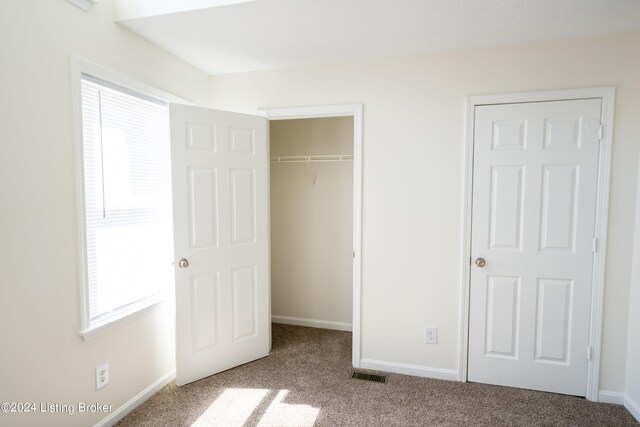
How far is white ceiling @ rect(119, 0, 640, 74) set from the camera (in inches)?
73.6

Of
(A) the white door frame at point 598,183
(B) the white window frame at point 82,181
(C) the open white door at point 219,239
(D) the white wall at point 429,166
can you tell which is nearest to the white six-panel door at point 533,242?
(A) the white door frame at point 598,183

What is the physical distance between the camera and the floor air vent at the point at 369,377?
2572 mm

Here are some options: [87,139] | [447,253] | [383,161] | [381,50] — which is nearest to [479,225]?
[447,253]

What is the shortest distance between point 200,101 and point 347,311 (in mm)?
2449

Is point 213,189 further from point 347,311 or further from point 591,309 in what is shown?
point 591,309

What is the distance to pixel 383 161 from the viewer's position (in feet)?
8.64

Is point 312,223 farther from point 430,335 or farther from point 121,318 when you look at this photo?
point 121,318

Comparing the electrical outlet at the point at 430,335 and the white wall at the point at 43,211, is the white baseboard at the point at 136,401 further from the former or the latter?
the electrical outlet at the point at 430,335

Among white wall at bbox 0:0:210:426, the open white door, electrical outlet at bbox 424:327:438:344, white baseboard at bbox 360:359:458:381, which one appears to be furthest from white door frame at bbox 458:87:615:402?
white wall at bbox 0:0:210:426

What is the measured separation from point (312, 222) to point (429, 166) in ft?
4.87

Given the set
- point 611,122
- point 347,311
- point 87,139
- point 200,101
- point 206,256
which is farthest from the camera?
point 347,311

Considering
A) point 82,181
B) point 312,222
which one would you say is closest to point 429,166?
point 312,222

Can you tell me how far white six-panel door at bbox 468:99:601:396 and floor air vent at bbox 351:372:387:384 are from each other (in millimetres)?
655

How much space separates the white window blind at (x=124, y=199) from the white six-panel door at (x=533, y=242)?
2279 millimetres
